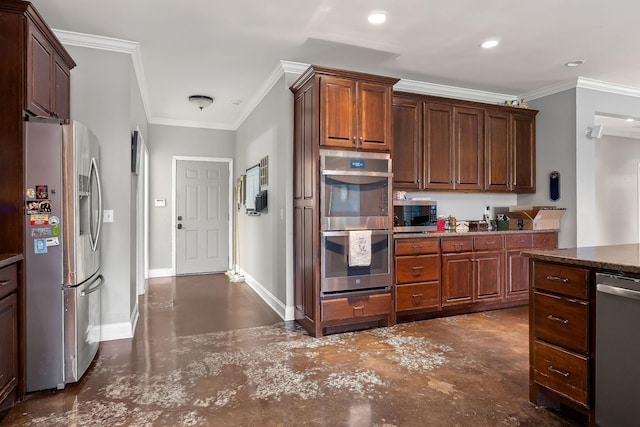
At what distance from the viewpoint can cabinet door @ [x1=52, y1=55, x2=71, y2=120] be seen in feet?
9.41

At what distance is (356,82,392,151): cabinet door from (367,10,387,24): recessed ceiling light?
62 centimetres

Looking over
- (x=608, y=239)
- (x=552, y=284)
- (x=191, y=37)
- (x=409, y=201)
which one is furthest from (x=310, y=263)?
(x=608, y=239)

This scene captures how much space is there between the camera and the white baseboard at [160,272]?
636 cm

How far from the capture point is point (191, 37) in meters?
3.32

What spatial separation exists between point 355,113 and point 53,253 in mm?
2655

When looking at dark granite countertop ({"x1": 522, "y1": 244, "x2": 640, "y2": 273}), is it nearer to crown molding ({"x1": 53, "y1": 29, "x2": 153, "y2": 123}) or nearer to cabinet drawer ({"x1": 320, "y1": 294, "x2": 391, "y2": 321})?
cabinet drawer ({"x1": 320, "y1": 294, "x2": 391, "y2": 321})

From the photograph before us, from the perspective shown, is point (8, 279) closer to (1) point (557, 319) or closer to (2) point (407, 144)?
(1) point (557, 319)

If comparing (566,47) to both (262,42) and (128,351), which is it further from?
(128,351)

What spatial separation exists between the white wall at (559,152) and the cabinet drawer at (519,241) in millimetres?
504

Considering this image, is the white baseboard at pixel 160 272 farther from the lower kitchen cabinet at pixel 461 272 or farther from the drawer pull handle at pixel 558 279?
the drawer pull handle at pixel 558 279

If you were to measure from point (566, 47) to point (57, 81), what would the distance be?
14.7 ft

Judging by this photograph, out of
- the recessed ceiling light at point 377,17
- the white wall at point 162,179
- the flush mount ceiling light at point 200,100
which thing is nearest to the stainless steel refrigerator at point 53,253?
the recessed ceiling light at point 377,17

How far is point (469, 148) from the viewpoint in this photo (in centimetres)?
453

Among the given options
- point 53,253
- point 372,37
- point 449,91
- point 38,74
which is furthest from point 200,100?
point 449,91
